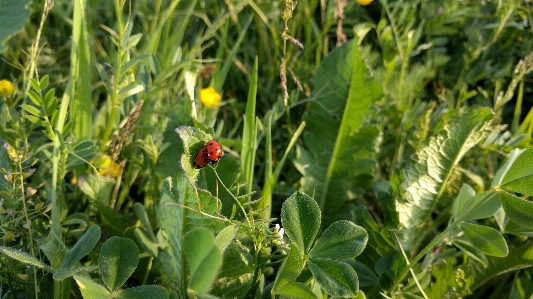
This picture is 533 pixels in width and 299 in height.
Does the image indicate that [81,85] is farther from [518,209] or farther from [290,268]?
[518,209]

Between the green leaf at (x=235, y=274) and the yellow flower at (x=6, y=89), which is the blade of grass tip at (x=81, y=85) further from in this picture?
the green leaf at (x=235, y=274)

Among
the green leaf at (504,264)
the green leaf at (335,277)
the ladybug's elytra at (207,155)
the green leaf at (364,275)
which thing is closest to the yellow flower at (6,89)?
the ladybug's elytra at (207,155)

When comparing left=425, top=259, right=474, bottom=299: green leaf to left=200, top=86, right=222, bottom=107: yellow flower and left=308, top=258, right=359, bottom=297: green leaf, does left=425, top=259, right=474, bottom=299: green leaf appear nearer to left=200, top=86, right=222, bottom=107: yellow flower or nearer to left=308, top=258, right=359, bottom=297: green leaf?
left=308, top=258, right=359, bottom=297: green leaf

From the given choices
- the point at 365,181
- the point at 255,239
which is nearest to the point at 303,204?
the point at 255,239

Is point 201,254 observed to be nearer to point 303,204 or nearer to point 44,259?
point 303,204

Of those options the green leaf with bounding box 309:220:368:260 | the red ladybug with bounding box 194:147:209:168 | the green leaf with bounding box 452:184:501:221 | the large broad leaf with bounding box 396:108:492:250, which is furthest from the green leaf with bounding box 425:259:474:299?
the red ladybug with bounding box 194:147:209:168

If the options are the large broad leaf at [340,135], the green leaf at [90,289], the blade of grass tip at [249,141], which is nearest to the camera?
the green leaf at [90,289]

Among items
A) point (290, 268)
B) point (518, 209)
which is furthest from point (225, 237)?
point (518, 209)

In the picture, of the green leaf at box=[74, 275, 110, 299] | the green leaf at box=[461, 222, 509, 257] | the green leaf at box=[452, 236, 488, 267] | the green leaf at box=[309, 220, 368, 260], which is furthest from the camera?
the green leaf at box=[452, 236, 488, 267]
